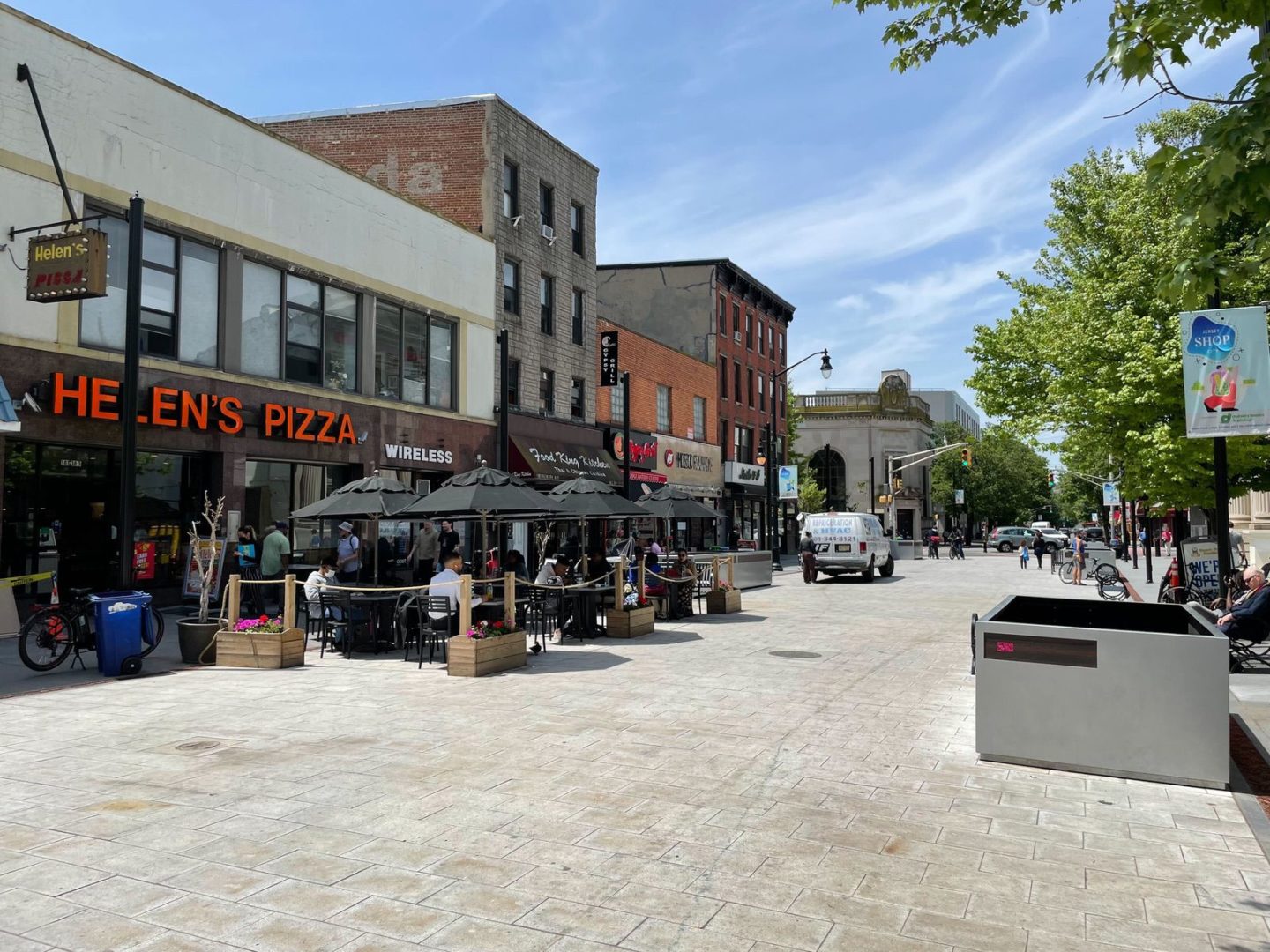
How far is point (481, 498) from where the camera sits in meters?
13.7

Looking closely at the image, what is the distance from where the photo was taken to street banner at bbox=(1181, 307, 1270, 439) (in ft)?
37.8

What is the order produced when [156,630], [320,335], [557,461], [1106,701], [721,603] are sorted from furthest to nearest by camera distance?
1. [557,461]
2. [320,335]
3. [721,603]
4. [156,630]
5. [1106,701]

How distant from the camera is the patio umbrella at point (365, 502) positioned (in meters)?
14.0

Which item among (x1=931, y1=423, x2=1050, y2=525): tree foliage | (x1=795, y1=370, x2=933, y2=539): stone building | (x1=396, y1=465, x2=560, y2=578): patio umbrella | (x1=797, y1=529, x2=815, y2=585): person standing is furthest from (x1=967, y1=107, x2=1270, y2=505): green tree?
(x1=931, y1=423, x2=1050, y2=525): tree foliage

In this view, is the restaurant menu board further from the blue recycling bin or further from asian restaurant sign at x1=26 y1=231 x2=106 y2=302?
the blue recycling bin

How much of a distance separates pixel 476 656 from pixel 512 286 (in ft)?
64.2

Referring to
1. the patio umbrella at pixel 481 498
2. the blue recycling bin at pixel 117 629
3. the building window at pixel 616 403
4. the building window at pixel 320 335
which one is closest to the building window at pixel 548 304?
the building window at pixel 616 403

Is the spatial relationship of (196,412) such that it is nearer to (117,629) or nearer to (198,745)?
(117,629)

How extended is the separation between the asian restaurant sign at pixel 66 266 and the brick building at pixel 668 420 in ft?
69.3

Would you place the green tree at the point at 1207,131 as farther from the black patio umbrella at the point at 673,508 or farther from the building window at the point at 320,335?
the building window at the point at 320,335

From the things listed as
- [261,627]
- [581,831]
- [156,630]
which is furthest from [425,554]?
[581,831]

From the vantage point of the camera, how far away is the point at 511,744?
24.9ft

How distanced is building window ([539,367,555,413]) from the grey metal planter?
23.8 meters

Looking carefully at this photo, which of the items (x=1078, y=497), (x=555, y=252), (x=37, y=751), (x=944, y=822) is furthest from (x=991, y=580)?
(x=1078, y=497)
